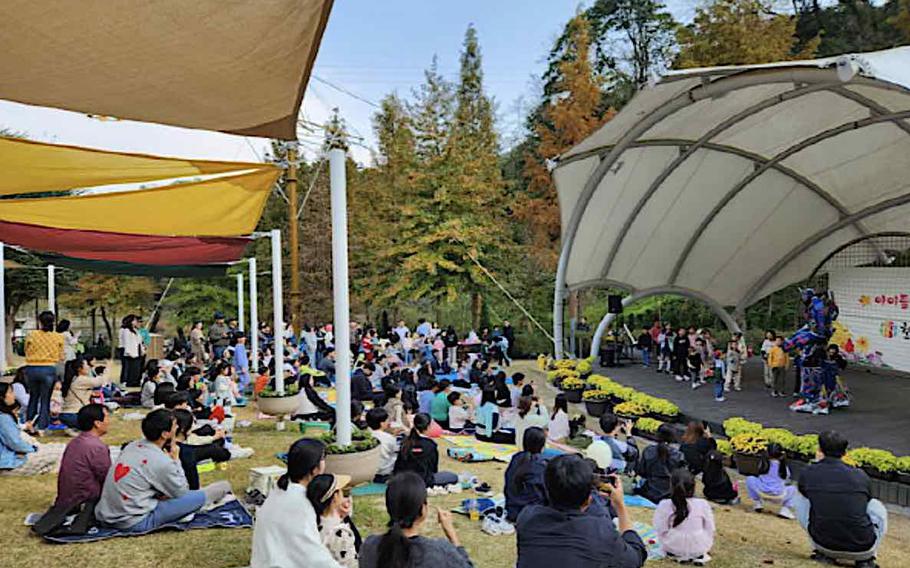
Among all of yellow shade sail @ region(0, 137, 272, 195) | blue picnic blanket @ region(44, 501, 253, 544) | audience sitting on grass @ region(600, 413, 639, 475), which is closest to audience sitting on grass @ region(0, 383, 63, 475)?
yellow shade sail @ region(0, 137, 272, 195)

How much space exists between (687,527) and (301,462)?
321cm

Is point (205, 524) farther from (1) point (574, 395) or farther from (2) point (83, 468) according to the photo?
(1) point (574, 395)

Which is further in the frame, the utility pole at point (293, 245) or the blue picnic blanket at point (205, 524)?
the utility pole at point (293, 245)

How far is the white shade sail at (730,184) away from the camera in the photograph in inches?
484

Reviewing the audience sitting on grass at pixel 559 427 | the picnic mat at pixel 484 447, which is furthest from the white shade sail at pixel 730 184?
the picnic mat at pixel 484 447

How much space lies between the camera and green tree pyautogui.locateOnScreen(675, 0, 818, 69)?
2200cm

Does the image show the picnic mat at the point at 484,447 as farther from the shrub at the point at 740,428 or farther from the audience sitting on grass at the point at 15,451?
the audience sitting on grass at the point at 15,451

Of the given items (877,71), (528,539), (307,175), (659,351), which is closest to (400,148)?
(307,175)

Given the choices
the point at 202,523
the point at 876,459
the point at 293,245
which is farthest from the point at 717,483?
the point at 293,245

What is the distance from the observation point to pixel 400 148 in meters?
28.9

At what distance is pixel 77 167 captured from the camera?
21.7ft

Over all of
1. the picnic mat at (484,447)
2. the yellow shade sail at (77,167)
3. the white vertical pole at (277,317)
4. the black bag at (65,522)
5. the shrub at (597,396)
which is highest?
the yellow shade sail at (77,167)

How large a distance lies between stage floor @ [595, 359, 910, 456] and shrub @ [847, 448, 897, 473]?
987 millimetres

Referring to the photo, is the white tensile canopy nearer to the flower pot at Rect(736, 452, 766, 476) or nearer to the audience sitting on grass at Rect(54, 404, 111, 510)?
the flower pot at Rect(736, 452, 766, 476)
